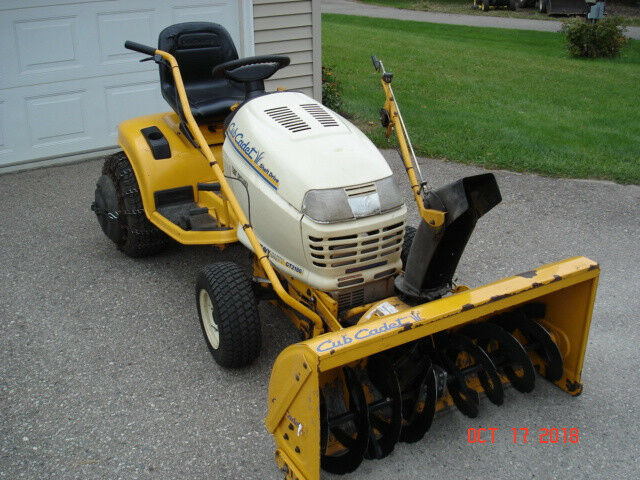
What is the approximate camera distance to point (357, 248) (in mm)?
3625

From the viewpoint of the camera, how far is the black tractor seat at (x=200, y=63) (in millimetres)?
4980

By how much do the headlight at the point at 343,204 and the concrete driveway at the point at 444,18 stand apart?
1598cm

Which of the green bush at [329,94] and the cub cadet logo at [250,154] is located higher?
the cub cadet logo at [250,154]

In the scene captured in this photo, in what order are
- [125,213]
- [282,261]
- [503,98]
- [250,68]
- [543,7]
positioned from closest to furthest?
[282,261], [250,68], [125,213], [503,98], [543,7]

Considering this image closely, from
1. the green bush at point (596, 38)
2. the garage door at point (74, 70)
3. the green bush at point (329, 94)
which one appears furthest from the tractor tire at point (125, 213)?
the green bush at point (596, 38)

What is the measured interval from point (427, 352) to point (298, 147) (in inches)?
49.0

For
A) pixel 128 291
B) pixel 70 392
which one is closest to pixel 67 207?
pixel 128 291

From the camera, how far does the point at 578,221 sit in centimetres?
618

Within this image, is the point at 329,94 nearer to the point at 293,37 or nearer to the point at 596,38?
the point at 293,37

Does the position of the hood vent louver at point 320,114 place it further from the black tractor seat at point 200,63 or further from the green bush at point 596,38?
the green bush at point 596,38

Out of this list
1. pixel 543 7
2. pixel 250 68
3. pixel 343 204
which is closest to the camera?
pixel 343 204

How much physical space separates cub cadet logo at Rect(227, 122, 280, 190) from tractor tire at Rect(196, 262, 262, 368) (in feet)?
1.80

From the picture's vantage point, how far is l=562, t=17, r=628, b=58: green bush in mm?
13477

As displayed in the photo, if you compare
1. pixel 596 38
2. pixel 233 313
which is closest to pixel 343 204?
pixel 233 313
